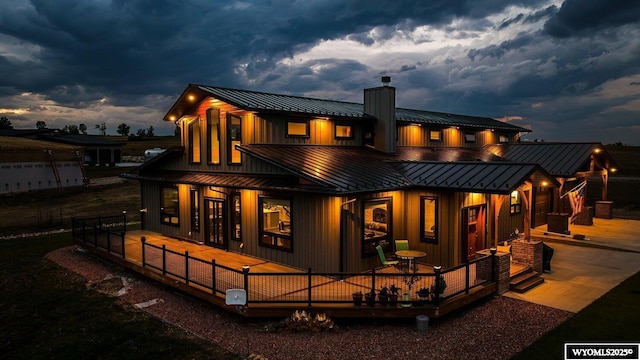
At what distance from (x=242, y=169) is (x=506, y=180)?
978 centimetres

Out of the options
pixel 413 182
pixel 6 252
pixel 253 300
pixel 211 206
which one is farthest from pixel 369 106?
pixel 6 252

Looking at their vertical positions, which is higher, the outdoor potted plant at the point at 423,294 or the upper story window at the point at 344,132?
the upper story window at the point at 344,132

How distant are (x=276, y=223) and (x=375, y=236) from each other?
3.60 metres

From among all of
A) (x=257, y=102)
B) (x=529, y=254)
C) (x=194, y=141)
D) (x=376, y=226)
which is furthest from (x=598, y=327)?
(x=194, y=141)

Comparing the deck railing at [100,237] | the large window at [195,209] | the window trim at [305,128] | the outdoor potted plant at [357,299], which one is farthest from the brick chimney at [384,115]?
the deck railing at [100,237]

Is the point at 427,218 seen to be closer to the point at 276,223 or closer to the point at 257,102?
the point at 276,223

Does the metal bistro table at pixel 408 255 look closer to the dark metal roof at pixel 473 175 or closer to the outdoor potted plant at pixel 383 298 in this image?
the dark metal roof at pixel 473 175

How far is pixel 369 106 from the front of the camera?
2056cm

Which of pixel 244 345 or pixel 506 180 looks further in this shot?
pixel 506 180

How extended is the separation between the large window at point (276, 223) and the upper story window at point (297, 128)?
11.7 ft

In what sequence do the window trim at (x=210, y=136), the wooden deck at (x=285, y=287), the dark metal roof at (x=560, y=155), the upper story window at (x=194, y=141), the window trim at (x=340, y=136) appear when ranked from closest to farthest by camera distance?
1. the wooden deck at (x=285, y=287)
2. the window trim at (x=210, y=136)
3. the window trim at (x=340, y=136)
4. the upper story window at (x=194, y=141)
5. the dark metal roof at (x=560, y=155)

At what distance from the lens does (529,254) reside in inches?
550

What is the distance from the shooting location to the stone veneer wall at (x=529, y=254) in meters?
13.9

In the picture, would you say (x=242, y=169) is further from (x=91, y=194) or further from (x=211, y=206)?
(x=91, y=194)
